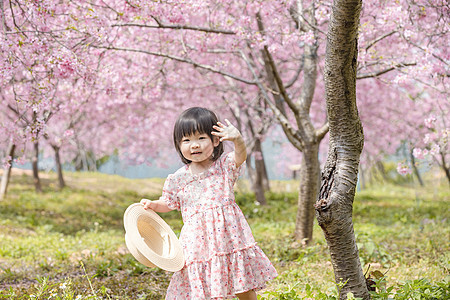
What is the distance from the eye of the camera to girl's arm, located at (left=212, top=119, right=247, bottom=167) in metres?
2.85

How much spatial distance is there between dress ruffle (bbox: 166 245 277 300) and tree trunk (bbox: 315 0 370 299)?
19.6 inches

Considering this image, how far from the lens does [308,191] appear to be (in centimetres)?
620

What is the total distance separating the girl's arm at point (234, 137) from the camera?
9.36 feet

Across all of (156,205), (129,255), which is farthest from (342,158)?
(129,255)

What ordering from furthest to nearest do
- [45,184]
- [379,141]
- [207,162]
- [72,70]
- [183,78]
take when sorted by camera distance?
[379,141] → [45,184] → [183,78] → [72,70] → [207,162]

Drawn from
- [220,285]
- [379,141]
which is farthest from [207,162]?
[379,141]

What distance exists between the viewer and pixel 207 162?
3217 millimetres

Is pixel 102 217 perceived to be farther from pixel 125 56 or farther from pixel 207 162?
pixel 207 162

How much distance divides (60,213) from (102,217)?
103cm

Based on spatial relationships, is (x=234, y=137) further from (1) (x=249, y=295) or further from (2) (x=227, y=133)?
(1) (x=249, y=295)

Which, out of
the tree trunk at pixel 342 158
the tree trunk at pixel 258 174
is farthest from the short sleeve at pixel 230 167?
the tree trunk at pixel 258 174

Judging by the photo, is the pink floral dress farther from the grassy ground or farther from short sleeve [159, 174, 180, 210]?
the grassy ground

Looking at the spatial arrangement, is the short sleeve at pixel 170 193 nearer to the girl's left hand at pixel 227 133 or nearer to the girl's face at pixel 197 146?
the girl's face at pixel 197 146

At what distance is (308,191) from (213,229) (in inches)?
137
